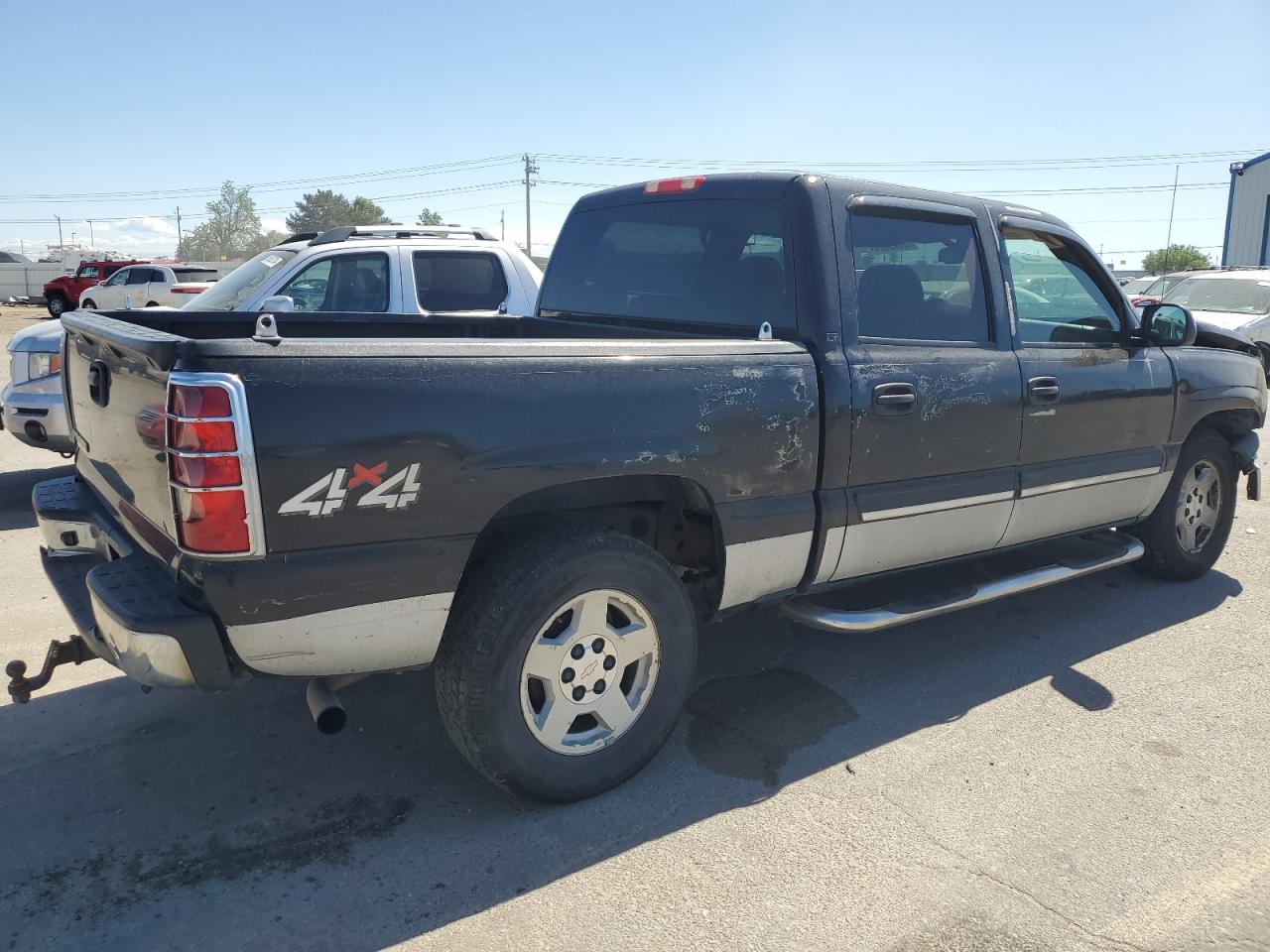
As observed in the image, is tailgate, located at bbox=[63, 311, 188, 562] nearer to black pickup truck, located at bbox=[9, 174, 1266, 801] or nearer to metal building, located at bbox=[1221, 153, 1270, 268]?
black pickup truck, located at bbox=[9, 174, 1266, 801]

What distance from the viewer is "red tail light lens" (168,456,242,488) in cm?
240

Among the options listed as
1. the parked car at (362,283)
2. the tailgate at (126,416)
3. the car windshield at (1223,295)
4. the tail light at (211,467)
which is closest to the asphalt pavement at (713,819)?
the tailgate at (126,416)

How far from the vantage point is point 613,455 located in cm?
299

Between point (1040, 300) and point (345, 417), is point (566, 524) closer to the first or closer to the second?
point (345, 417)

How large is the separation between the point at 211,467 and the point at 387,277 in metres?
4.77

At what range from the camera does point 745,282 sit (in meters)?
3.84

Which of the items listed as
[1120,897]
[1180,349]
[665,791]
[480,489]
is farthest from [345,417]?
[1180,349]

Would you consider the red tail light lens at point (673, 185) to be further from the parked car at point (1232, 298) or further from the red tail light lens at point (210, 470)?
the parked car at point (1232, 298)

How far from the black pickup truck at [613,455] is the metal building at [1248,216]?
120 ft

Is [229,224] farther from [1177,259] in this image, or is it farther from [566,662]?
[566,662]

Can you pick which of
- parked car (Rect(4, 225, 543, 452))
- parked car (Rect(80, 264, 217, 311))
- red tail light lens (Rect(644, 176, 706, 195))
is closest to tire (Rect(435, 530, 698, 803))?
red tail light lens (Rect(644, 176, 706, 195))

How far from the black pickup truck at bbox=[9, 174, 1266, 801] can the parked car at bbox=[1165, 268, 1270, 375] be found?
10.4m

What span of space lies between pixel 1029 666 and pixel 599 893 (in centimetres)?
255

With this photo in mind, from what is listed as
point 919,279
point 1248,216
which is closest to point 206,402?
point 919,279
